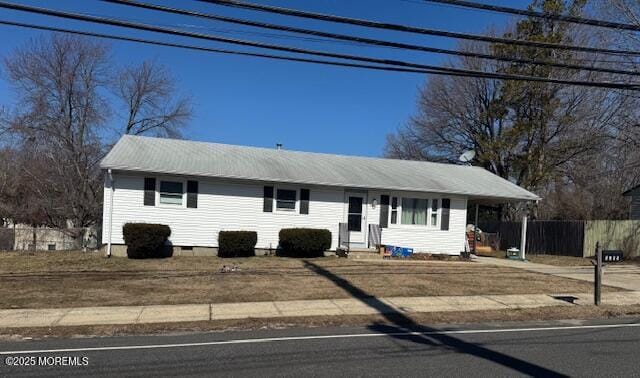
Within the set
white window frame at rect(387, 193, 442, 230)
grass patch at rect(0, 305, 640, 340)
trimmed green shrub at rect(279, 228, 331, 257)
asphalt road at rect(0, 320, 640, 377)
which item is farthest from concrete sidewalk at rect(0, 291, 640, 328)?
white window frame at rect(387, 193, 442, 230)

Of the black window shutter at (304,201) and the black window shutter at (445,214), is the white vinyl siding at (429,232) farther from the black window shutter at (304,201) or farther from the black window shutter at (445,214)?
the black window shutter at (304,201)

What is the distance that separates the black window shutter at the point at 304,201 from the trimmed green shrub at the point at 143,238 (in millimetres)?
5102

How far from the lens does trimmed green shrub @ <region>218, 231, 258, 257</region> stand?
19453 millimetres

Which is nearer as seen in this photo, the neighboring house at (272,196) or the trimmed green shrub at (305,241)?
the neighboring house at (272,196)

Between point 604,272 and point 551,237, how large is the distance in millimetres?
8680

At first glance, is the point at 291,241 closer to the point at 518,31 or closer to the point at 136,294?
the point at 136,294

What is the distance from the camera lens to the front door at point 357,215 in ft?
72.0

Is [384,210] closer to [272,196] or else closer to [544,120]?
[272,196]

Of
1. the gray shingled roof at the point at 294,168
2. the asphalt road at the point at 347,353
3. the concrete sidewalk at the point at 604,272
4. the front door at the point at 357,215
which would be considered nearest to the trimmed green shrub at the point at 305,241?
the front door at the point at 357,215

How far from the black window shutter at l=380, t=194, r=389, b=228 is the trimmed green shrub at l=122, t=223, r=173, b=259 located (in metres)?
8.28

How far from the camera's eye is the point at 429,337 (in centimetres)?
897

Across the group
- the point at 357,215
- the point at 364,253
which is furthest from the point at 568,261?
the point at 357,215

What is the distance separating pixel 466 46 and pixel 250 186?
2507cm

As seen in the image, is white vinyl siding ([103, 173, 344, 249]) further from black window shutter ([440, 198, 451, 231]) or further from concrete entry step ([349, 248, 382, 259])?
black window shutter ([440, 198, 451, 231])
